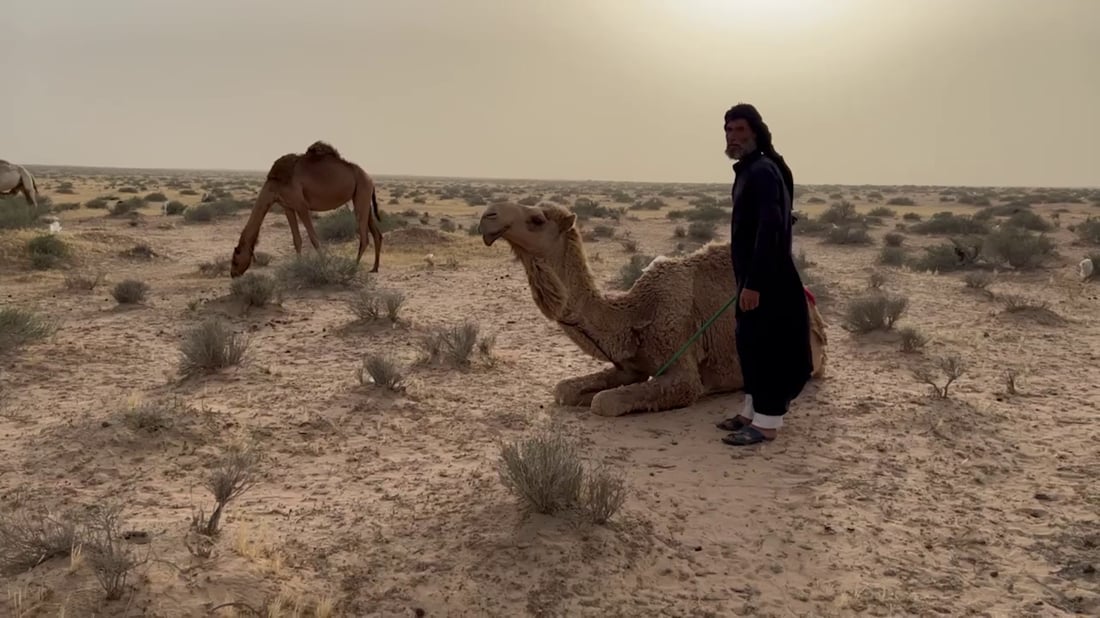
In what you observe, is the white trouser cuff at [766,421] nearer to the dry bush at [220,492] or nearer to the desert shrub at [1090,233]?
the dry bush at [220,492]

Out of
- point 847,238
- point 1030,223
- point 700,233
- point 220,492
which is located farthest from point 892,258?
point 220,492

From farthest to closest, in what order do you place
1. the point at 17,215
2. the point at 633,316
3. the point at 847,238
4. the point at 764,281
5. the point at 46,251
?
the point at 847,238 → the point at 17,215 → the point at 46,251 → the point at 633,316 → the point at 764,281

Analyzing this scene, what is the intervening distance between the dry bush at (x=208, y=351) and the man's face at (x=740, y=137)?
15.9 feet

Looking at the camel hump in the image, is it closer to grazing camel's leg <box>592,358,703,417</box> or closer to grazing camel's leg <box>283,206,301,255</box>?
grazing camel's leg <box>283,206,301,255</box>

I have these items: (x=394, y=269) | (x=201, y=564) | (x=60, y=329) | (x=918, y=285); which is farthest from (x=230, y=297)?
(x=918, y=285)

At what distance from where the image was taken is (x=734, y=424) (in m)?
5.88

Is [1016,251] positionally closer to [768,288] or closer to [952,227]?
[952,227]

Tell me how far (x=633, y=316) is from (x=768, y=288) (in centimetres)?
133

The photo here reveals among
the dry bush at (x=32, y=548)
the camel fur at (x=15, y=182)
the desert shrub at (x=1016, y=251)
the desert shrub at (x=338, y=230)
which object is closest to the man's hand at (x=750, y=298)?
the dry bush at (x=32, y=548)

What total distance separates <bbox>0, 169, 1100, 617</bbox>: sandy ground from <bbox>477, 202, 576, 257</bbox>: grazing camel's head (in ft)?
4.58

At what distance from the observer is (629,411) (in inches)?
241

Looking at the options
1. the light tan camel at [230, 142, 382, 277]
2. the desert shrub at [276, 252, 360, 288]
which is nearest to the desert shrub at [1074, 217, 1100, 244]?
the light tan camel at [230, 142, 382, 277]

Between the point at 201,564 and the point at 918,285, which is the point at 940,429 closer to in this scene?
the point at 201,564

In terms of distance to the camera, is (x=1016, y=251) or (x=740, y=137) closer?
(x=740, y=137)
